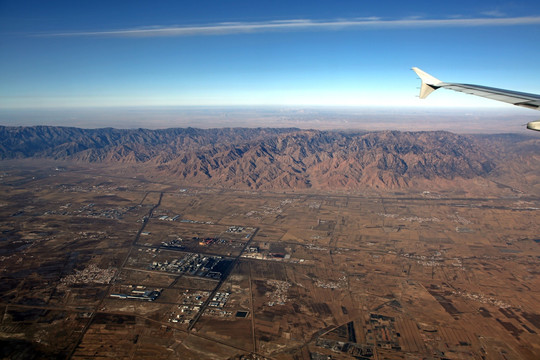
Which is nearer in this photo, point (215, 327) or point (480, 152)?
point (215, 327)

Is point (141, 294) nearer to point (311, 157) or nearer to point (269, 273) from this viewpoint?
point (269, 273)

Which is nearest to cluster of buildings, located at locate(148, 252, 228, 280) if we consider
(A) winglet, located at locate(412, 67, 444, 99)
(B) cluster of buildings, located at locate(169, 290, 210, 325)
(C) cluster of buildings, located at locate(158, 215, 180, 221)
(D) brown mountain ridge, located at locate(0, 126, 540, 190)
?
(B) cluster of buildings, located at locate(169, 290, 210, 325)

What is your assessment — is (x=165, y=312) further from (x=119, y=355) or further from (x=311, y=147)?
(x=311, y=147)

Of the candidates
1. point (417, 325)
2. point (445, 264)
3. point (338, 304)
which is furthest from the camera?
point (445, 264)

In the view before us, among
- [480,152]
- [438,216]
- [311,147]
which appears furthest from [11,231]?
[480,152]

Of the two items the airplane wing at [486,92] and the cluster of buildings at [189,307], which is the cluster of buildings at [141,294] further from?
the airplane wing at [486,92]

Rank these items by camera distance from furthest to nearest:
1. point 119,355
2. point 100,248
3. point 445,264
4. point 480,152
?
point 480,152, point 100,248, point 445,264, point 119,355
